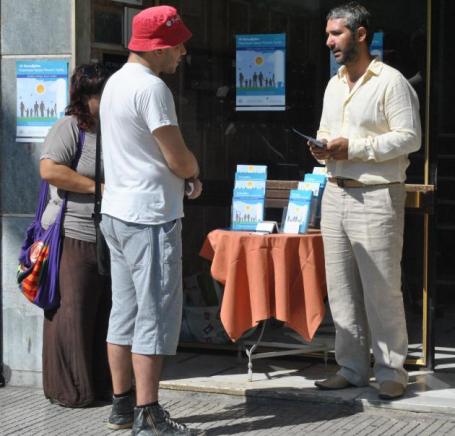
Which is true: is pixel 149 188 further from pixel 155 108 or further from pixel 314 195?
pixel 314 195

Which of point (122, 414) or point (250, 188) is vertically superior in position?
point (250, 188)

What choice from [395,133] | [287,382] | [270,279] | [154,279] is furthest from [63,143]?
[287,382]

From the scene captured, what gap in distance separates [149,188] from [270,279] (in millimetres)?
1269

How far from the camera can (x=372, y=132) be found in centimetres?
556

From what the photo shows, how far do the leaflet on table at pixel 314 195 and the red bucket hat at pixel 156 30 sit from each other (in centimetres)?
147

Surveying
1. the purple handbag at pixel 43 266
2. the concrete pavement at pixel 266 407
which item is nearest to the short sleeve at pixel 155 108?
the purple handbag at pixel 43 266

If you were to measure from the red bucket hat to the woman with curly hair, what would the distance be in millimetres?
725

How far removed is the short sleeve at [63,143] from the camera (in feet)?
18.5

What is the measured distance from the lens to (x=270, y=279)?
591 cm

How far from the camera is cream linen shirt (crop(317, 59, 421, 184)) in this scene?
17.8 feet

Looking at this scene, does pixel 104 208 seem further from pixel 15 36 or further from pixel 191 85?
pixel 191 85

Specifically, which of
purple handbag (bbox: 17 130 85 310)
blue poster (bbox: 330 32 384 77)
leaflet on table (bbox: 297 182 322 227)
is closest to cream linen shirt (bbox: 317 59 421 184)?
leaflet on table (bbox: 297 182 322 227)

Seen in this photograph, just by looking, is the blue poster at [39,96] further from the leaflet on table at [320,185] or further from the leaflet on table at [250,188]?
the leaflet on table at [320,185]

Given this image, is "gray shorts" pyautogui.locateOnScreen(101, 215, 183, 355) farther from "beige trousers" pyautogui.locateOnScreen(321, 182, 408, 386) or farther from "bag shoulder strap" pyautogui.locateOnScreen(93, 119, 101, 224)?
"beige trousers" pyautogui.locateOnScreen(321, 182, 408, 386)
